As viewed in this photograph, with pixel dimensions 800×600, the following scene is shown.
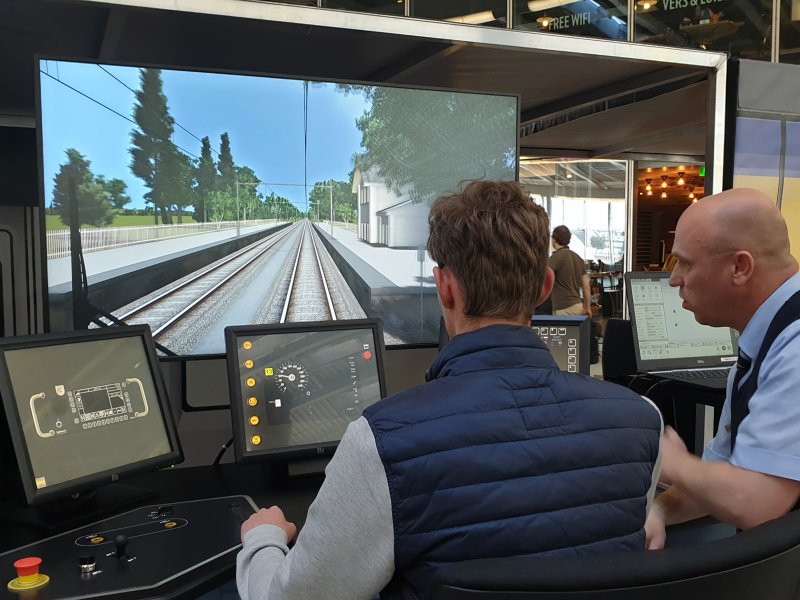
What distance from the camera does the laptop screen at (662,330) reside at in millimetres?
3049

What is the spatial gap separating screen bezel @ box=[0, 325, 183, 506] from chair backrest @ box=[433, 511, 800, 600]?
1.16 metres

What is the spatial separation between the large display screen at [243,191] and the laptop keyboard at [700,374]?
1.05 meters

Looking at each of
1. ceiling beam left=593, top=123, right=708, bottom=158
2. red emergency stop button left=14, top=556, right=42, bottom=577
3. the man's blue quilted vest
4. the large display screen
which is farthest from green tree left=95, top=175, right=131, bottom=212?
ceiling beam left=593, top=123, right=708, bottom=158

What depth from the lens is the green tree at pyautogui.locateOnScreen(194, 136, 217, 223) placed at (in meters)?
2.63

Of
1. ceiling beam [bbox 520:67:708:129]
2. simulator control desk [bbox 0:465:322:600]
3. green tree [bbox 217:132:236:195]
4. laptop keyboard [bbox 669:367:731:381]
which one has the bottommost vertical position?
simulator control desk [bbox 0:465:322:600]

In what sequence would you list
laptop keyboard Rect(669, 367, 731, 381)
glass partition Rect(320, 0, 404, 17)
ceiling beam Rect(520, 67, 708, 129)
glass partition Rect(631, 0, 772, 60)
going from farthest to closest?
ceiling beam Rect(520, 67, 708, 129)
glass partition Rect(631, 0, 772, 60)
glass partition Rect(320, 0, 404, 17)
laptop keyboard Rect(669, 367, 731, 381)

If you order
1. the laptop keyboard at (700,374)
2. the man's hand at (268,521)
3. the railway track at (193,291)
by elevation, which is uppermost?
the railway track at (193,291)

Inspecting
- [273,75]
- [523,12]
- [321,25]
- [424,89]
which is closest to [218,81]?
[273,75]

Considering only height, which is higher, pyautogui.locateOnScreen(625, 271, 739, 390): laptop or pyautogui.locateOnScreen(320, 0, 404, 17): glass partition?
pyautogui.locateOnScreen(320, 0, 404, 17): glass partition

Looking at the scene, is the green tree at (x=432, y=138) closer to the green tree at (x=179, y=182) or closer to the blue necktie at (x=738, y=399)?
the green tree at (x=179, y=182)

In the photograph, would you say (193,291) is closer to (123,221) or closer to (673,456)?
(123,221)

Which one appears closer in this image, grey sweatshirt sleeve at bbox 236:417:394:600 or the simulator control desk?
grey sweatshirt sleeve at bbox 236:417:394:600

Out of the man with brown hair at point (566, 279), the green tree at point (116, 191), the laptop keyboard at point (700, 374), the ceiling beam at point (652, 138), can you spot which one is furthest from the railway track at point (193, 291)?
the ceiling beam at point (652, 138)

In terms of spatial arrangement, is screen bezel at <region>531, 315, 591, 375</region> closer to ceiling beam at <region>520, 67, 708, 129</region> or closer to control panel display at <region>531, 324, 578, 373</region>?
control panel display at <region>531, 324, 578, 373</region>
